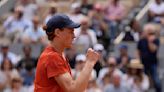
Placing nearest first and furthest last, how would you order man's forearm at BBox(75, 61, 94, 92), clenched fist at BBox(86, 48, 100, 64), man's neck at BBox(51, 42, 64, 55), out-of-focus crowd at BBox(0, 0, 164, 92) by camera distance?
man's forearm at BBox(75, 61, 94, 92) → clenched fist at BBox(86, 48, 100, 64) → man's neck at BBox(51, 42, 64, 55) → out-of-focus crowd at BBox(0, 0, 164, 92)

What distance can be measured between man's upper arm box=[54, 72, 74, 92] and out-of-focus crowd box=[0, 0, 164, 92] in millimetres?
5648

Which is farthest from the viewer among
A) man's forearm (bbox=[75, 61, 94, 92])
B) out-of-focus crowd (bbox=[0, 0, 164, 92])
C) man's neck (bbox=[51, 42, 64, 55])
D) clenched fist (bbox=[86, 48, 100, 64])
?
out-of-focus crowd (bbox=[0, 0, 164, 92])

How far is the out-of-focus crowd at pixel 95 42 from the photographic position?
1113 centimetres

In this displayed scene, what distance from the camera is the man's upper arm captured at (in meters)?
4.97

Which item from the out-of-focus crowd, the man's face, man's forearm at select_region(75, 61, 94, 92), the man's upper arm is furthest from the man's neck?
the out-of-focus crowd

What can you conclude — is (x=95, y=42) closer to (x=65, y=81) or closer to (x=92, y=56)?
(x=92, y=56)

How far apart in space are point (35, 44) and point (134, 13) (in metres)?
2.57

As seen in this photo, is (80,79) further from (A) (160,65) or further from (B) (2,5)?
(B) (2,5)

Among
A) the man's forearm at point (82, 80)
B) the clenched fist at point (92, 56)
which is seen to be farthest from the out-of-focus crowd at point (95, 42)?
the man's forearm at point (82, 80)

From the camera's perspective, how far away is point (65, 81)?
5.01 meters

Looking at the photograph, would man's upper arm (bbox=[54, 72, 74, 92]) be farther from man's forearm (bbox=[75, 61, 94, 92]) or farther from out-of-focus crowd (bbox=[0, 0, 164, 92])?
out-of-focus crowd (bbox=[0, 0, 164, 92])

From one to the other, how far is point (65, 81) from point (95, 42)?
7667mm

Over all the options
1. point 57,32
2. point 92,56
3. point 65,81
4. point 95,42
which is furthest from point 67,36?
point 95,42

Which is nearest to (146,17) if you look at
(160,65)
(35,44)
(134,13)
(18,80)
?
(134,13)
